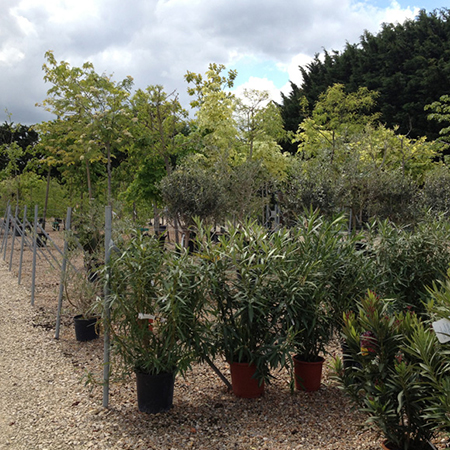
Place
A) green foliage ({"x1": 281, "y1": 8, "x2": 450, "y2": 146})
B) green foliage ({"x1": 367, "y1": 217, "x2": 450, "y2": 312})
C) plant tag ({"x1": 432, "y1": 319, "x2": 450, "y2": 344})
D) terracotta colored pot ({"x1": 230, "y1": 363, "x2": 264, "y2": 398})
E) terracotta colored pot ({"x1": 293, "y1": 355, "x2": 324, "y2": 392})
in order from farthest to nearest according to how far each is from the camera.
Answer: green foliage ({"x1": 281, "y1": 8, "x2": 450, "y2": 146})
green foliage ({"x1": 367, "y1": 217, "x2": 450, "y2": 312})
terracotta colored pot ({"x1": 293, "y1": 355, "x2": 324, "y2": 392})
terracotta colored pot ({"x1": 230, "y1": 363, "x2": 264, "y2": 398})
plant tag ({"x1": 432, "y1": 319, "x2": 450, "y2": 344})

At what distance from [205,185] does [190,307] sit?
4701mm

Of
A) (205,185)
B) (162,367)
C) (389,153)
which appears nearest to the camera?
(162,367)

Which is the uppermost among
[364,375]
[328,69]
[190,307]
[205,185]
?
[328,69]

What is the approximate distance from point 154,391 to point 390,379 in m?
1.73

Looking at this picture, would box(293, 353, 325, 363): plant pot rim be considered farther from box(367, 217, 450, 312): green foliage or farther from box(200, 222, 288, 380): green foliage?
box(367, 217, 450, 312): green foliage

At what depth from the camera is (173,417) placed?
343 cm

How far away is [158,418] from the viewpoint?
3420 mm

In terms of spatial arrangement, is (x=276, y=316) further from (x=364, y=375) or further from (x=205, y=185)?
(x=205, y=185)

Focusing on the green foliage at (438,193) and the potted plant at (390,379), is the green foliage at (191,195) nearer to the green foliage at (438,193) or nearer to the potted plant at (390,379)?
the potted plant at (390,379)

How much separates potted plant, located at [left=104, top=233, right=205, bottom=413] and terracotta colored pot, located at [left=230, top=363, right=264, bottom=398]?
0.49 m

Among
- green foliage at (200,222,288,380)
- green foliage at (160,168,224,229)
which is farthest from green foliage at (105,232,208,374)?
green foliage at (160,168,224,229)

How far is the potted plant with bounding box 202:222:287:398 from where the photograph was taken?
3.44 metres

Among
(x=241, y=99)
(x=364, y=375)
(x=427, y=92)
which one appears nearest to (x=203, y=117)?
(x=241, y=99)

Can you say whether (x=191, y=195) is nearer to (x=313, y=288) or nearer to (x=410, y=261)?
(x=410, y=261)
